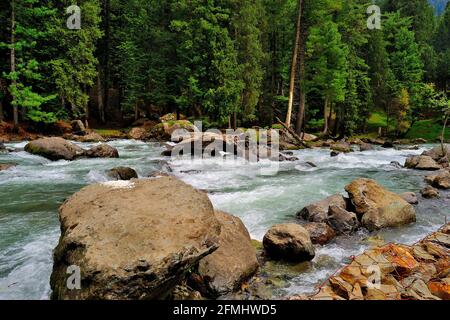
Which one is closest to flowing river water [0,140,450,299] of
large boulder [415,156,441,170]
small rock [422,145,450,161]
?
large boulder [415,156,441,170]

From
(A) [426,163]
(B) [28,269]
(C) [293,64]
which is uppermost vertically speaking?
(C) [293,64]

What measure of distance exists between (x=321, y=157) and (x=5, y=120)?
74.6ft

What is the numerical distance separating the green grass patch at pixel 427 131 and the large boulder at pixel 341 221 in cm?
3268

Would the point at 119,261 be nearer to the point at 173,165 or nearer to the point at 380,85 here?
the point at 173,165

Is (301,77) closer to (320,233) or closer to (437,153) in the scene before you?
(437,153)

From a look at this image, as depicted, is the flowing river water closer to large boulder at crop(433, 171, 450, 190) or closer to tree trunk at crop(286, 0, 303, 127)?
large boulder at crop(433, 171, 450, 190)

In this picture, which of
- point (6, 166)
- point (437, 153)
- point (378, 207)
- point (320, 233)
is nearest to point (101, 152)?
point (6, 166)

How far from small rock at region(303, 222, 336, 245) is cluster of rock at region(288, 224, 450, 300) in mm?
1522

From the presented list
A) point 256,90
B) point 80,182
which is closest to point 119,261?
point 80,182

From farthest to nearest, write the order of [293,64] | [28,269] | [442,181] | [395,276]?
[293,64]
[442,181]
[28,269]
[395,276]

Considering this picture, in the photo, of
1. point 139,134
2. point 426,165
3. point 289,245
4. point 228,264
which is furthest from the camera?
point 139,134

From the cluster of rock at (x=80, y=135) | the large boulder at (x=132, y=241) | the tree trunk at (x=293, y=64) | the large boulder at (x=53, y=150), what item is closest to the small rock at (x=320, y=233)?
the large boulder at (x=132, y=241)

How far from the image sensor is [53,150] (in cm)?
1817

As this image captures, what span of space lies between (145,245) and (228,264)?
1.94 m
